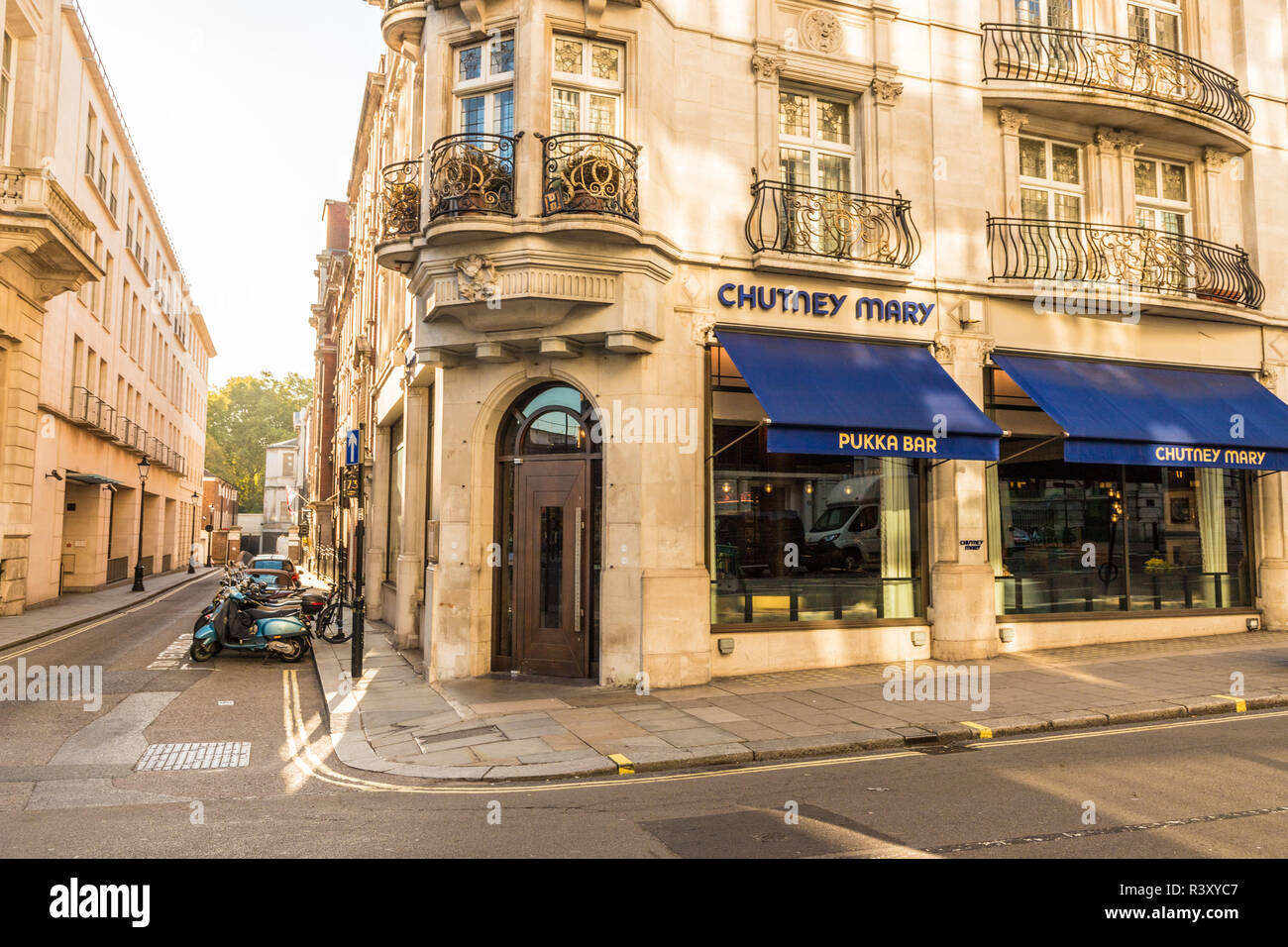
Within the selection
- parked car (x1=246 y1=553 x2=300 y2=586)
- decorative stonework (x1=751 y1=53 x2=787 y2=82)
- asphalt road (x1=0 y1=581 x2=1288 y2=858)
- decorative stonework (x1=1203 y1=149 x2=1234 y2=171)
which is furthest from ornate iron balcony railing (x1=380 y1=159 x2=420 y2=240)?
parked car (x1=246 y1=553 x2=300 y2=586)

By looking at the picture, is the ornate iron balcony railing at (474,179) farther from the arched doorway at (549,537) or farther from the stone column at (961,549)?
the stone column at (961,549)

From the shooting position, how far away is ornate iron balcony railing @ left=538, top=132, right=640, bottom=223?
11.0 metres

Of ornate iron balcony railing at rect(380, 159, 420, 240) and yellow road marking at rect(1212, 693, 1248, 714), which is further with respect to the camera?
ornate iron balcony railing at rect(380, 159, 420, 240)

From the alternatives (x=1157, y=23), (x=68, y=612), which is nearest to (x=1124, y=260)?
(x=1157, y=23)

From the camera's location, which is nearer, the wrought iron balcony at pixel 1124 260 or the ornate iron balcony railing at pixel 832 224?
the ornate iron balcony railing at pixel 832 224

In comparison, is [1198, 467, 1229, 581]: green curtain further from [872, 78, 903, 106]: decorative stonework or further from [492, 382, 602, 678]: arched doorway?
[492, 382, 602, 678]: arched doorway

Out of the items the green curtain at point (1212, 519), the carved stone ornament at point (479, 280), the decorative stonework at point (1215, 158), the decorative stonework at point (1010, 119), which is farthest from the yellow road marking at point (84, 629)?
the decorative stonework at point (1215, 158)

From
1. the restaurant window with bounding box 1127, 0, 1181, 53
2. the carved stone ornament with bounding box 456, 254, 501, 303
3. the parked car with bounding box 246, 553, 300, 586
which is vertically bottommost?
the parked car with bounding box 246, 553, 300, 586

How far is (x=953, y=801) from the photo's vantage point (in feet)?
20.9

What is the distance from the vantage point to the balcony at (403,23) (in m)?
12.7

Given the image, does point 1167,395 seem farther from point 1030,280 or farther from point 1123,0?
point 1123,0

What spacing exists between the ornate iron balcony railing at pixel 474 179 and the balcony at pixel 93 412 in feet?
65.8

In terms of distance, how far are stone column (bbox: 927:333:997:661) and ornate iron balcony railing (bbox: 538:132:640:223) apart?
557cm
